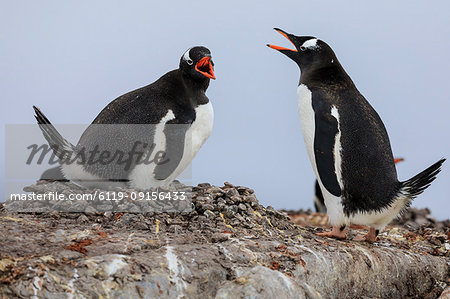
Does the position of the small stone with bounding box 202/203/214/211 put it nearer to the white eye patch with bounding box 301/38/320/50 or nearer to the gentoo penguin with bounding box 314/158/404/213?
the white eye patch with bounding box 301/38/320/50

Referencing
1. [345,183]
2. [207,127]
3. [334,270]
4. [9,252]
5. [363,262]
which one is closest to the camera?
[9,252]

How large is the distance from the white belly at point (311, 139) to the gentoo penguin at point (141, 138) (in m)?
1.05

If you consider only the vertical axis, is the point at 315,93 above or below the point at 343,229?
→ above

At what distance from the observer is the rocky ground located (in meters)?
3.57

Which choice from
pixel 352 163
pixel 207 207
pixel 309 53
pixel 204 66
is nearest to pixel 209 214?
pixel 207 207

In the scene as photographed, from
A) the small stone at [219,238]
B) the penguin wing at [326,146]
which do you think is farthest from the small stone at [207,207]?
the penguin wing at [326,146]

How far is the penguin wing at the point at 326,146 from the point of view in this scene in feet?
18.5

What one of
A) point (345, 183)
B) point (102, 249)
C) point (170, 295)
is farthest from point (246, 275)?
point (345, 183)

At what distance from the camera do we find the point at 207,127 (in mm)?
6121

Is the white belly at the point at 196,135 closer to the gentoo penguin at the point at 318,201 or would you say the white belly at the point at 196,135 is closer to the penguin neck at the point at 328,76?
the penguin neck at the point at 328,76

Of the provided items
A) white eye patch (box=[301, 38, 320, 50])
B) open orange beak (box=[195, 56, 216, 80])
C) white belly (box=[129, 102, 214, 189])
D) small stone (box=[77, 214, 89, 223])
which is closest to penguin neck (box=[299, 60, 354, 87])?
white eye patch (box=[301, 38, 320, 50])

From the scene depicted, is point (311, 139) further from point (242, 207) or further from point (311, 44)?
point (311, 44)

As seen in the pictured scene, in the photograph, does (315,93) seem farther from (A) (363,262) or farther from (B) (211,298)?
(B) (211,298)

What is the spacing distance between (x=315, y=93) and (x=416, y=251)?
2.15 m
